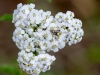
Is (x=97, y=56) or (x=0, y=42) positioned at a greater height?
(x=0, y=42)

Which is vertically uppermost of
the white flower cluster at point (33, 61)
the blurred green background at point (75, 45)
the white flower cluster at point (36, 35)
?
the blurred green background at point (75, 45)

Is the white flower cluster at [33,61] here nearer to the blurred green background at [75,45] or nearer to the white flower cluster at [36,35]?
the white flower cluster at [36,35]

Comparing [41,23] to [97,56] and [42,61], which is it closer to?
[42,61]

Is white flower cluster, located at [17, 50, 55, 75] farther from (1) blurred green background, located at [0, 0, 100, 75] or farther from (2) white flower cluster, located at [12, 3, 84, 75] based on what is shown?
(1) blurred green background, located at [0, 0, 100, 75]

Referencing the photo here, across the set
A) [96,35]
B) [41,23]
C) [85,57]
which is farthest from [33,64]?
[96,35]

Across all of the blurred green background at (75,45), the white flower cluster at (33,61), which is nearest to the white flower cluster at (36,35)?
the white flower cluster at (33,61)

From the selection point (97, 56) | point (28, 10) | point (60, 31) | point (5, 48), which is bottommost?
point (60, 31)

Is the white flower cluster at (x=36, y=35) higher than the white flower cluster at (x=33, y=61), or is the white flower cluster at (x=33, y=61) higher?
the white flower cluster at (x=36, y=35)
